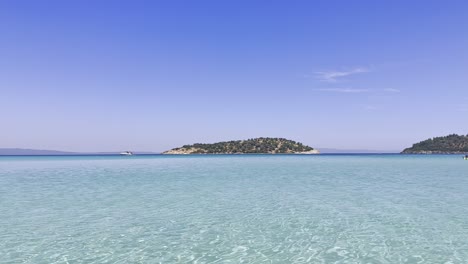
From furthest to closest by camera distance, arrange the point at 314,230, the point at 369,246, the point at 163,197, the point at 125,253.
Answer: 1. the point at 163,197
2. the point at 314,230
3. the point at 369,246
4. the point at 125,253

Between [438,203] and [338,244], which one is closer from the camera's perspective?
[338,244]

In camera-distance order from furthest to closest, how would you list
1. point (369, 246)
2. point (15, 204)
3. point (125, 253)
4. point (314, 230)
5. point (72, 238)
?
1. point (15, 204)
2. point (314, 230)
3. point (72, 238)
4. point (369, 246)
5. point (125, 253)

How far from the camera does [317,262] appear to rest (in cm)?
1277

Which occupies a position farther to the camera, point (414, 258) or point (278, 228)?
point (278, 228)

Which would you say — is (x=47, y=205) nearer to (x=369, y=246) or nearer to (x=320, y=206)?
(x=320, y=206)

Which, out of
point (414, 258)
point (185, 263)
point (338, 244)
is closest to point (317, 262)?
point (338, 244)

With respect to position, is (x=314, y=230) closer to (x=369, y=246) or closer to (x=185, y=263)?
(x=369, y=246)

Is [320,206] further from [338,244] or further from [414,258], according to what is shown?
[414,258]

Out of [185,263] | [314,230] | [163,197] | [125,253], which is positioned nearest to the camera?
[185,263]

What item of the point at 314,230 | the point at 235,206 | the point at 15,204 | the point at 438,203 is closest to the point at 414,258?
the point at 314,230

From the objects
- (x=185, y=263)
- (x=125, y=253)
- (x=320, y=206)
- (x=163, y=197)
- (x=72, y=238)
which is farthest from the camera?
(x=163, y=197)

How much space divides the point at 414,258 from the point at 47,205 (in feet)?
80.5

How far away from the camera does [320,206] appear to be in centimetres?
2452

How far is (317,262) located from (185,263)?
497 cm
